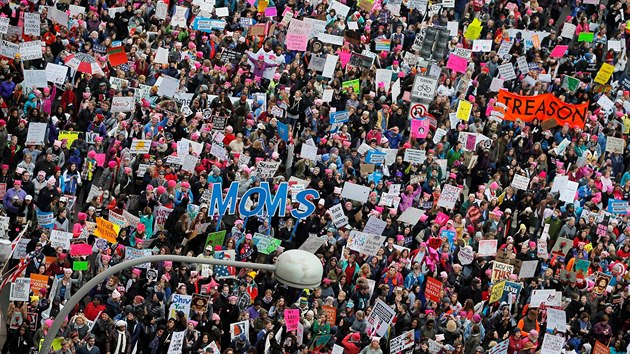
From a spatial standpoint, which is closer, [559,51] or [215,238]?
[215,238]

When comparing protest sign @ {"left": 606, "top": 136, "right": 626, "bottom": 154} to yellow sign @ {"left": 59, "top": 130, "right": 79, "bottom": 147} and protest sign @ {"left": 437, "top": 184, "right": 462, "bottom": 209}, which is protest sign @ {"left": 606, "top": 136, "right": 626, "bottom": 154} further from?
yellow sign @ {"left": 59, "top": 130, "right": 79, "bottom": 147}

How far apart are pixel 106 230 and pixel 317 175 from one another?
16.0ft

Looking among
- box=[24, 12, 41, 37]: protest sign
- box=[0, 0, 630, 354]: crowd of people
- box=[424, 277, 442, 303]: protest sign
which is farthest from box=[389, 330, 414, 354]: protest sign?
box=[24, 12, 41, 37]: protest sign

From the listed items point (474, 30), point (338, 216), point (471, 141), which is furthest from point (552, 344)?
point (474, 30)

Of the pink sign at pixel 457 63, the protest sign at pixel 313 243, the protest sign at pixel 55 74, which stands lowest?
the protest sign at pixel 313 243

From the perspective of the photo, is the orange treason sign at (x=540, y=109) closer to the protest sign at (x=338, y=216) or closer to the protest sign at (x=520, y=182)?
the protest sign at (x=520, y=182)

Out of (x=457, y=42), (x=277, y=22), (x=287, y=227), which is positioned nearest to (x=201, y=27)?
(x=277, y=22)

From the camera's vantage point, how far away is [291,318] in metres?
24.0

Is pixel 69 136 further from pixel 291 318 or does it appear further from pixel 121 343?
pixel 291 318

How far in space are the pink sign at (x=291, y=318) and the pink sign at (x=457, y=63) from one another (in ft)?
36.2

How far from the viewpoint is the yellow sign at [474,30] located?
35656 millimetres

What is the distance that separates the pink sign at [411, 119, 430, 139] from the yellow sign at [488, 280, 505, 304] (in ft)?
18.1

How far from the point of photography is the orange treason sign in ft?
106

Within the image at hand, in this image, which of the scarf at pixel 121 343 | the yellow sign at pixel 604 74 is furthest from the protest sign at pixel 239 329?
the yellow sign at pixel 604 74
